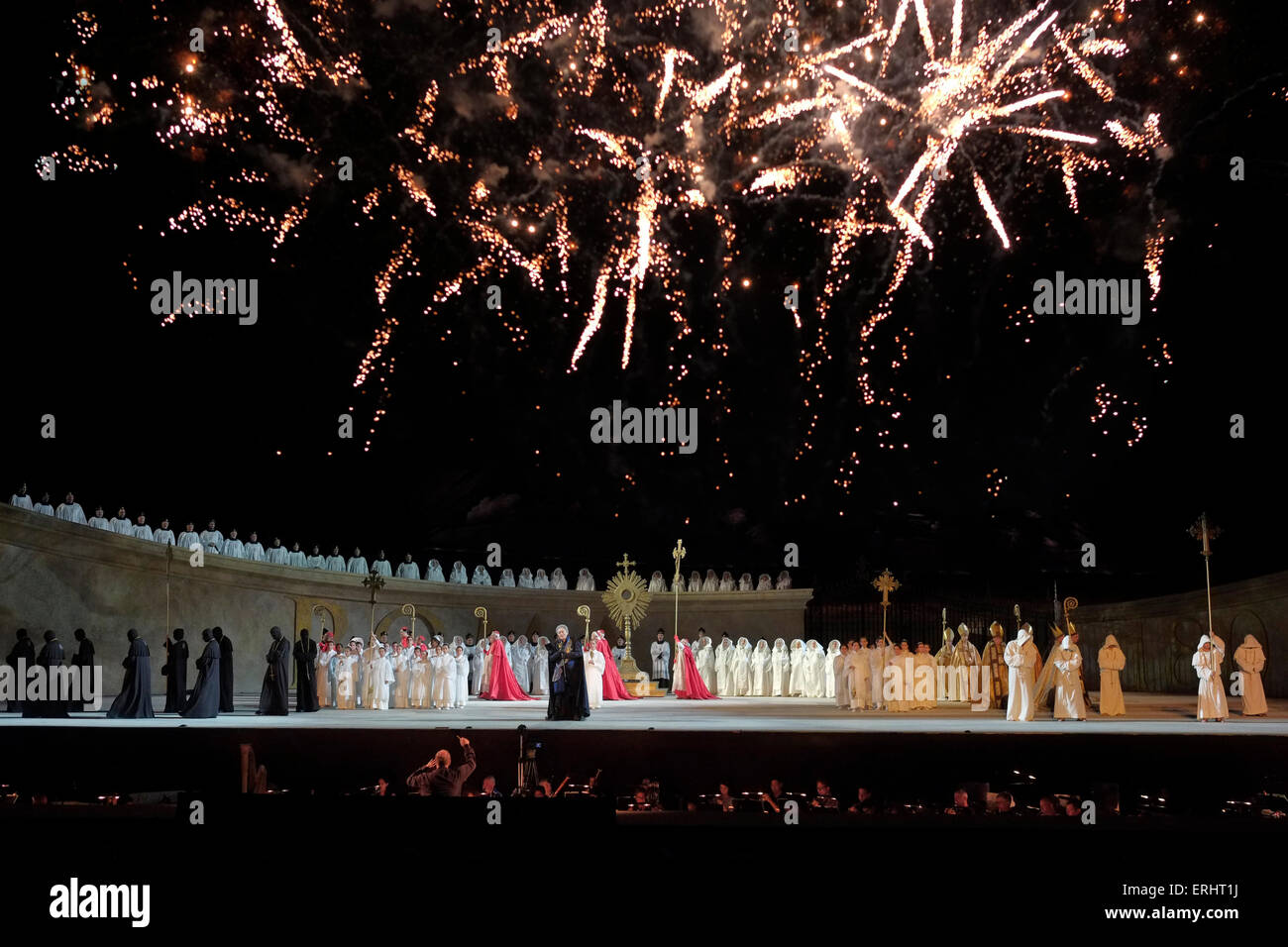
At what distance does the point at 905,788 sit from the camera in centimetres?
1256

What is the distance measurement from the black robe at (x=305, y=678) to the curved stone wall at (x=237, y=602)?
4665 millimetres

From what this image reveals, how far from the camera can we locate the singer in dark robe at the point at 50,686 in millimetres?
15723

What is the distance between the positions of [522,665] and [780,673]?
6291mm

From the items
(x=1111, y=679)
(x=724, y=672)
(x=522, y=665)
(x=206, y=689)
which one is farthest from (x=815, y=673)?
(x=206, y=689)

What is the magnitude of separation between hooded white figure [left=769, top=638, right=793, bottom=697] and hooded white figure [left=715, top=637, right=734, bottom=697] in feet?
3.26

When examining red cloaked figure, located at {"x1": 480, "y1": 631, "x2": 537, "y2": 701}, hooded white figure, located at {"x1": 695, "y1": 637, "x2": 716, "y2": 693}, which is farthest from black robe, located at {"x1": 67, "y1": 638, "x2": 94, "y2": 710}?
hooded white figure, located at {"x1": 695, "y1": 637, "x2": 716, "y2": 693}

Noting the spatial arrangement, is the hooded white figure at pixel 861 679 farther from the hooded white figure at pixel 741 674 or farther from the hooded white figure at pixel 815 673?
the hooded white figure at pixel 741 674

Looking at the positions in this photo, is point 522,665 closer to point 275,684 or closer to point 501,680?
point 501,680

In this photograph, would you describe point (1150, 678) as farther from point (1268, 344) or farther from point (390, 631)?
point (390, 631)

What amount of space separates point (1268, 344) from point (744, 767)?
2134 centimetres

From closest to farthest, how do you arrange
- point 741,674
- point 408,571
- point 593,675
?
point 593,675 < point 741,674 < point 408,571

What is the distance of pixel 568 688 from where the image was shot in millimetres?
16312

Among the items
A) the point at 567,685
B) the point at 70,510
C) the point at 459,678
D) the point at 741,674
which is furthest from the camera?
the point at 741,674

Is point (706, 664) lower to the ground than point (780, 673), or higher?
higher
